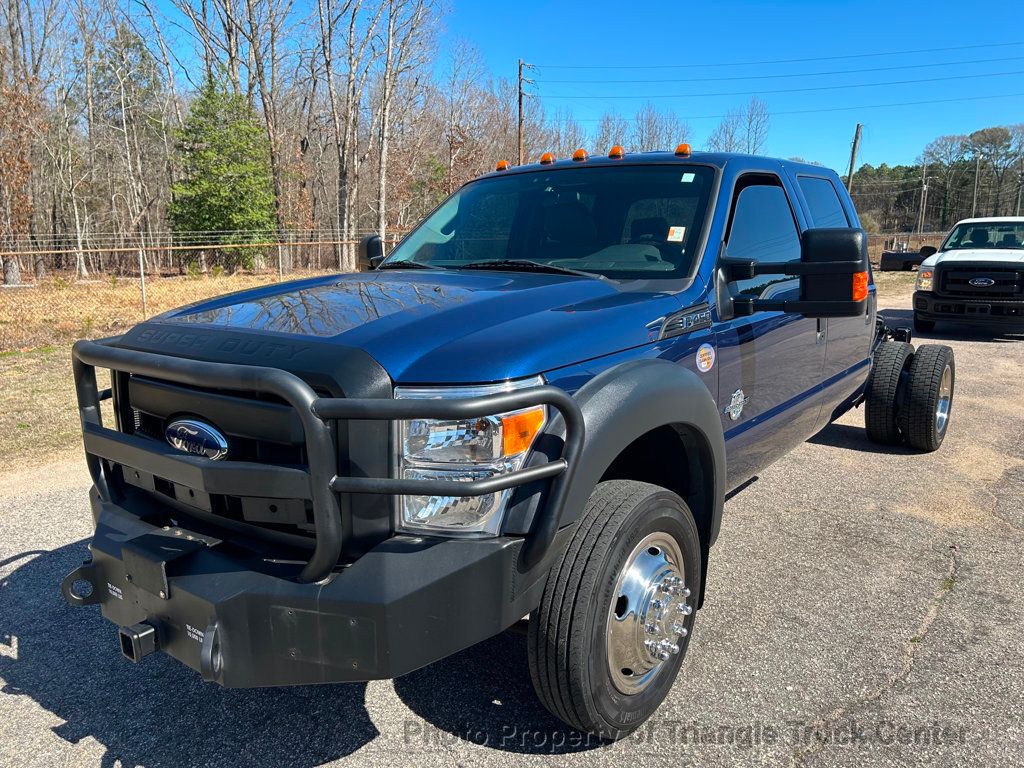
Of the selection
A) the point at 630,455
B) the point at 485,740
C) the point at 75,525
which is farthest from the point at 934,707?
the point at 75,525

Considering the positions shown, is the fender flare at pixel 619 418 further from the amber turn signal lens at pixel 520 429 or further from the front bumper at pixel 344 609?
the front bumper at pixel 344 609

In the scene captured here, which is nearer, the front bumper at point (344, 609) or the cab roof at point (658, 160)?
the front bumper at point (344, 609)

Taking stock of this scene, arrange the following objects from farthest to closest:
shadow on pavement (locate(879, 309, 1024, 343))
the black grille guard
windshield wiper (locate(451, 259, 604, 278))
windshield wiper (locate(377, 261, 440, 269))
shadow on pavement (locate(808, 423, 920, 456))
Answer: shadow on pavement (locate(879, 309, 1024, 343)) → shadow on pavement (locate(808, 423, 920, 456)) → windshield wiper (locate(377, 261, 440, 269)) → windshield wiper (locate(451, 259, 604, 278)) → the black grille guard

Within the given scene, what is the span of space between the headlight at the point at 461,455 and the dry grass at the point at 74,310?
34.0ft

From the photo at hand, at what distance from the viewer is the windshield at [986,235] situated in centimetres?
1216

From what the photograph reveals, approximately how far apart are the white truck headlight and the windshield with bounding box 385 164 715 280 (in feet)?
32.7

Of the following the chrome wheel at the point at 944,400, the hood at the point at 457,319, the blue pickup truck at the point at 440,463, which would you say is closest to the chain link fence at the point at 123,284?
the hood at the point at 457,319

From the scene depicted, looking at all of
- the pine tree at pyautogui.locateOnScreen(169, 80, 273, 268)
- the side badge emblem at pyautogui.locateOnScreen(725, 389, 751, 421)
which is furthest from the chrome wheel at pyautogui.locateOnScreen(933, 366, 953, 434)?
the pine tree at pyautogui.locateOnScreen(169, 80, 273, 268)

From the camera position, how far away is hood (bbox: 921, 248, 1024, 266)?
432 inches

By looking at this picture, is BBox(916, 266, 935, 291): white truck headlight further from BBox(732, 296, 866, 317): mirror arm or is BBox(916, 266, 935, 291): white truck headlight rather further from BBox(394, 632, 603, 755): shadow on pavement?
BBox(394, 632, 603, 755): shadow on pavement

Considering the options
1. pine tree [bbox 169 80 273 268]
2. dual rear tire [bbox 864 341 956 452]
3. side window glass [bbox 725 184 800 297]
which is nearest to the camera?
side window glass [bbox 725 184 800 297]

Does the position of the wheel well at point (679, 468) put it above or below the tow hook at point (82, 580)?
above

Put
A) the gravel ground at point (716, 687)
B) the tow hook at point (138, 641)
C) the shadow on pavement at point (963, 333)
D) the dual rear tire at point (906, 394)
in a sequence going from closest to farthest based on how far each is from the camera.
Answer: the tow hook at point (138, 641)
the gravel ground at point (716, 687)
the dual rear tire at point (906, 394)
the shadow on pavement at point (963, 333)

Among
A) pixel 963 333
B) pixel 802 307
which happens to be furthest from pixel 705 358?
pixel 963 333
